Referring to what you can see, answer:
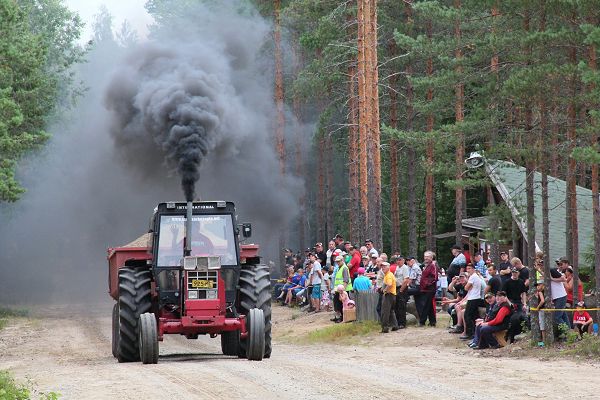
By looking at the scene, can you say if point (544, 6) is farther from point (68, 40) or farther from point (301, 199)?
point (68, 40)

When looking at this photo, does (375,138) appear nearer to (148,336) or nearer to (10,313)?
(10,313)

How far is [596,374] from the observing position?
55.3 ft

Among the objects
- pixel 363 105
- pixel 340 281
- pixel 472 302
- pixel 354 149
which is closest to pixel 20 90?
pixel 354 149

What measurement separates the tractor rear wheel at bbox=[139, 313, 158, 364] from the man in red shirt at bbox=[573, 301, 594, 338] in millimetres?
7850

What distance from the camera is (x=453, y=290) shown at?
24.8 metres

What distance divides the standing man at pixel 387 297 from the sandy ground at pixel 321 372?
0.35m

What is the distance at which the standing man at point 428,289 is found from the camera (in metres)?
25.0

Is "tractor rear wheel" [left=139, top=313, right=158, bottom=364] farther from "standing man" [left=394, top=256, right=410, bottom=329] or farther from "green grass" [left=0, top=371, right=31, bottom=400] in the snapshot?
"standing man" [left=394, top=256, right=410, bottom=329]

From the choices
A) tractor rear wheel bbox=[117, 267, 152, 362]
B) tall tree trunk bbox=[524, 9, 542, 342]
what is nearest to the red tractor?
tractor rear wheel bbox=[117, 267, 152, 362]

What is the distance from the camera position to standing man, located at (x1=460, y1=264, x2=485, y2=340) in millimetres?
22562

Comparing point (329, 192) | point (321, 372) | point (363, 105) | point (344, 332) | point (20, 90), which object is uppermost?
point (20, 90)

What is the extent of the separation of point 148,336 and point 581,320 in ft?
26.6

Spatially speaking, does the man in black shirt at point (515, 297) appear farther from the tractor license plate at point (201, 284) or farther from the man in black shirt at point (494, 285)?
the tractor license plate at point (201, 284)

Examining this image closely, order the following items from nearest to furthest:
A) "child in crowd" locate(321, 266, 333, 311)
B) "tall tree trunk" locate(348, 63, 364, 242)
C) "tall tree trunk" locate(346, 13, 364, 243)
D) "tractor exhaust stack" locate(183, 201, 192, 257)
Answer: "tractor exhaust stack" locate(183, 201, 192, 257) → "child in crowd" locate(321, 266, 333, 311) → "tall tree trunk" locate(346, 13, 364, 243) → "tall tree trunk" locate(348, 63, 364, 242)
